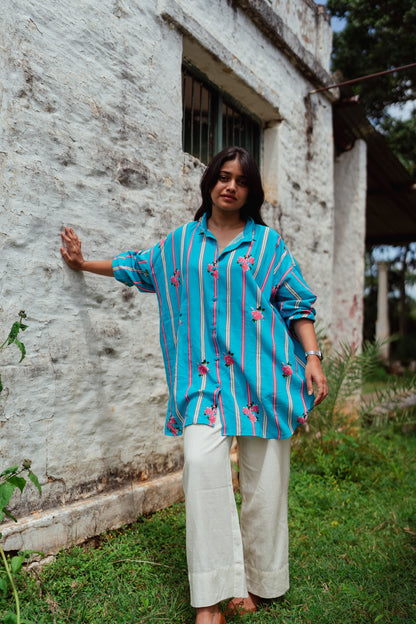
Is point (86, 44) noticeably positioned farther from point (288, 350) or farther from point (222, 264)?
point (288, 350)

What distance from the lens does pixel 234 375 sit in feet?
6.99

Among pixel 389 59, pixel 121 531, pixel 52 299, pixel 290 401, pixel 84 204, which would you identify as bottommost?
pixel 121 531

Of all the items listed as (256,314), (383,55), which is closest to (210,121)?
(256,314)

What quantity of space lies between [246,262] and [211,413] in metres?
0.62

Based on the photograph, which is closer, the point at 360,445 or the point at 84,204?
the point at 84,204

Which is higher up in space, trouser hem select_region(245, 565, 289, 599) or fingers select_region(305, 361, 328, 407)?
fingers select_region(305, 361, 328, 407)

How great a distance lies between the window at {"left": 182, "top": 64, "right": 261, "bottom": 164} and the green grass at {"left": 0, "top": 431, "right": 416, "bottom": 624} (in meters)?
2.59

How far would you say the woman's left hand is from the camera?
7.14ft

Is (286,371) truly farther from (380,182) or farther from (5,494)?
(380,182)

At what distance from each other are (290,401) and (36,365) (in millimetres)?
1170

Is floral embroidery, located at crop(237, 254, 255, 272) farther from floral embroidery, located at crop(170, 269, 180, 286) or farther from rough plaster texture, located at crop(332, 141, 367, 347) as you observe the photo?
rough plaster texture, located at crop(332, 141, 367, 347)

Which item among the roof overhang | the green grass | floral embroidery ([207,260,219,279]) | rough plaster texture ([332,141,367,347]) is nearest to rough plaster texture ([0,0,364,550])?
the green grass

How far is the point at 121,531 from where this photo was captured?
281cm

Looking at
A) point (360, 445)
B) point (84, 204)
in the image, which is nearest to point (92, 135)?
point (84, 204)
